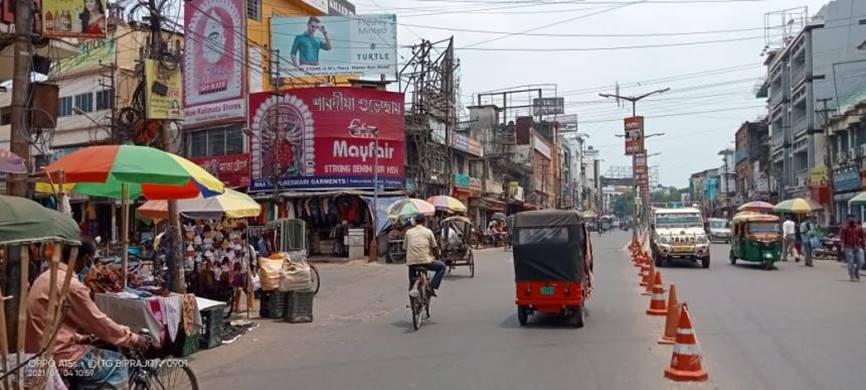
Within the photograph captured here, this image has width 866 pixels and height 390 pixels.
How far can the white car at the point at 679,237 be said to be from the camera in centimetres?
2405

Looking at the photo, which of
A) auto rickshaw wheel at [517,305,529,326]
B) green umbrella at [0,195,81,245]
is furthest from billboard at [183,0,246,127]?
green umbrella at [0,195,81,245]

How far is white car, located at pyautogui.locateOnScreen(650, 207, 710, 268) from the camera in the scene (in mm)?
24047

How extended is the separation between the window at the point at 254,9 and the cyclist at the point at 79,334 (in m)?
33.1

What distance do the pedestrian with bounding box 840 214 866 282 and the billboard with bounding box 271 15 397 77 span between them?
21.6 meters

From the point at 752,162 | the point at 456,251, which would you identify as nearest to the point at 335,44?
the point at 456,251

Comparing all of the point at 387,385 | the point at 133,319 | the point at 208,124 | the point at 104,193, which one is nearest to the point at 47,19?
the point at 104,193

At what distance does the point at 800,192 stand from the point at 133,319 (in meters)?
51.2

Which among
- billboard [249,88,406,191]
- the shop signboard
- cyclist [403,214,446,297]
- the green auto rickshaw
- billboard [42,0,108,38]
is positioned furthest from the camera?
the shop signboard

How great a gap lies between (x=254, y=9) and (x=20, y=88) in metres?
31.0

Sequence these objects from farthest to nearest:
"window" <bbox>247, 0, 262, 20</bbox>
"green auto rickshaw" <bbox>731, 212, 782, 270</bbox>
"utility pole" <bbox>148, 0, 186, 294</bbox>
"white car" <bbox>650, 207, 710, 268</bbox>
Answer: "window" <bbox>247, 0, 262, 20</bbox> < "white car" <bbox>650, 207, 710, 268</bbox> < "green auto rickshaw" <bbox>731, 212, 782, 270</bbox> < "utility pole" <bbox>148, 0, 186, 294</bbox>

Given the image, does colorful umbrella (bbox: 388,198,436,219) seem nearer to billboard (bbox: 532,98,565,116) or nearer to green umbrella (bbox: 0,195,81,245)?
green umbrella (bbox: 0,195,81,245)

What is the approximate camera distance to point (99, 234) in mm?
35938

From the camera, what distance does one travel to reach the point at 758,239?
77.4ft

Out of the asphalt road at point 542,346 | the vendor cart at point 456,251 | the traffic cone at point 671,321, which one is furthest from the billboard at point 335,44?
the traffic cone at point 671,321
